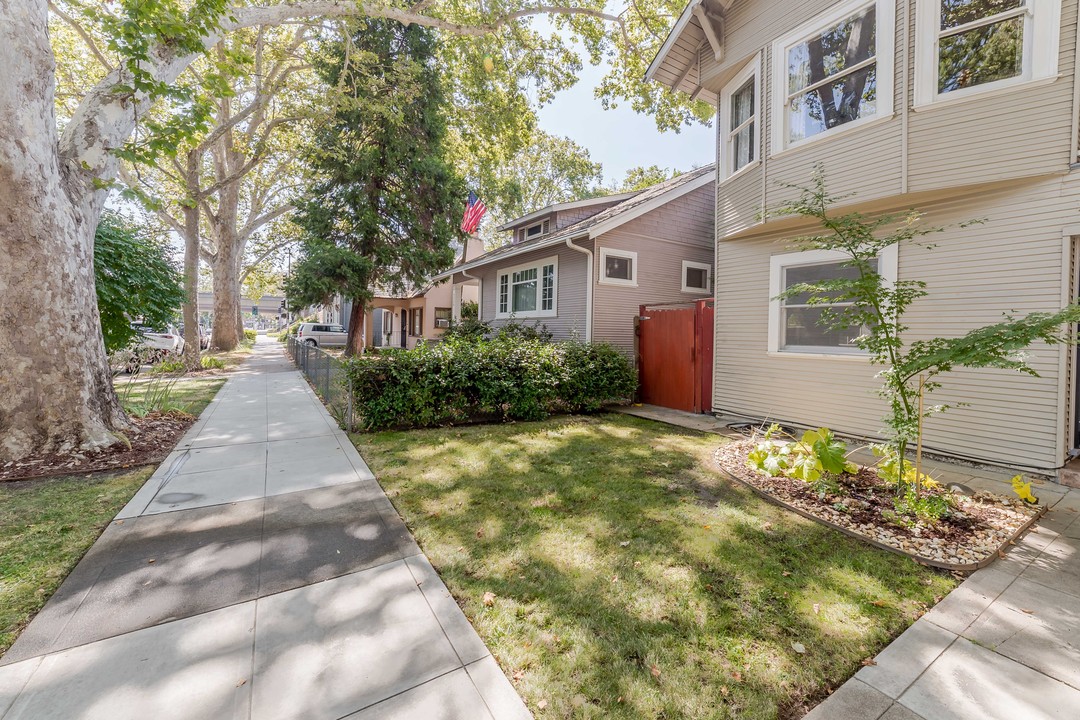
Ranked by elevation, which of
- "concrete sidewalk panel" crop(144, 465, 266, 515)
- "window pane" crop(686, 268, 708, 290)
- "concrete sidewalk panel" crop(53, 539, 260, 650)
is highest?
"window pane" crop(686, 268, 708, 290)

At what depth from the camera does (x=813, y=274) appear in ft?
21.8

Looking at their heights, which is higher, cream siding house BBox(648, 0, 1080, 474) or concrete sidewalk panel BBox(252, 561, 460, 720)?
cream siding house BBox(648, 0, 1080, 474)

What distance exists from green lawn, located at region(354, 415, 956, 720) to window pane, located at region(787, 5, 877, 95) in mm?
5876

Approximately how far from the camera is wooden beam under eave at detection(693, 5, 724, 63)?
7.30 meters

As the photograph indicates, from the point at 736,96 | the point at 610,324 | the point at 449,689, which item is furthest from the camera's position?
the point at 610,324

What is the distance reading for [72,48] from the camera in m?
13.8

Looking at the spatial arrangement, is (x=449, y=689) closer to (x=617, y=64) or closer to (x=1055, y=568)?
(x=1055, y=568)

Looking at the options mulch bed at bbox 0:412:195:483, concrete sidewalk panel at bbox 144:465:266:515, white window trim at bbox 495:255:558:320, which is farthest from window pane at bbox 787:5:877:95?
mulch bed at bbox 0:412:195:483

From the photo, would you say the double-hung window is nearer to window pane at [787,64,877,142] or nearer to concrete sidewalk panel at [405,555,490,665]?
window pane at [787,64,877,142]

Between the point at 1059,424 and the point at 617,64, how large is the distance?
1324 centimetres

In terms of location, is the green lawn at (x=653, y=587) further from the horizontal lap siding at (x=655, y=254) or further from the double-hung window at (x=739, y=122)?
the horizontal lap siding at (x=655, y=254)

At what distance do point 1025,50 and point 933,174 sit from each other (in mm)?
1380

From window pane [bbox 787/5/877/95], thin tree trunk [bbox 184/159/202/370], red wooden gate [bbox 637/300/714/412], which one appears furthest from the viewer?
thin tree trunk [bbox 184/159/202/370]

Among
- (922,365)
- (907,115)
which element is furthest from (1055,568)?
(907,115)
